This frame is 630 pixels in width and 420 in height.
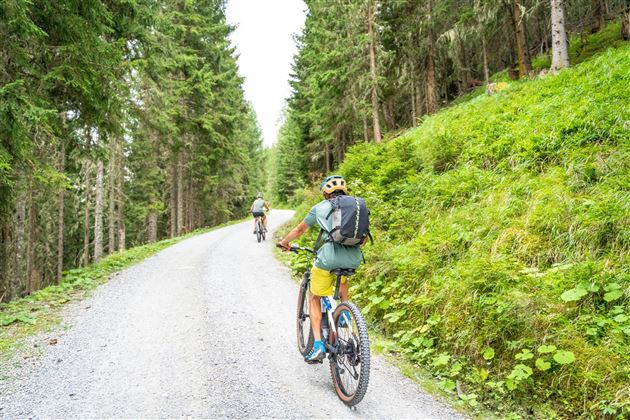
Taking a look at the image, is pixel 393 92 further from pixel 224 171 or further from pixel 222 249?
pixel 222 249

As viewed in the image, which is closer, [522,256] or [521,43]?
[522,256]

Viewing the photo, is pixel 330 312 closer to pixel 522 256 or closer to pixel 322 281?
pixel 322 281

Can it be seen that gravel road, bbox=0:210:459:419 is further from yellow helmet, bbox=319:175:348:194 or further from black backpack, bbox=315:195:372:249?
yellow helmet, bbox=319:175:348:194

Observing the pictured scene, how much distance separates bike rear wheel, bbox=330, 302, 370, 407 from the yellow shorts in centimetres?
29

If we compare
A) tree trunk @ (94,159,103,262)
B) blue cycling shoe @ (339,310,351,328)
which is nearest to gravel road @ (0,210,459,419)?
blue cycling shoe @ (339,310,351,328)

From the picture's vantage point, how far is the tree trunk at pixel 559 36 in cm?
1132

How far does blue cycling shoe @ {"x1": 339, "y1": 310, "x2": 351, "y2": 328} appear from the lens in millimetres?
3905

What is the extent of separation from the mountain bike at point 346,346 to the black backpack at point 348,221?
42 cm

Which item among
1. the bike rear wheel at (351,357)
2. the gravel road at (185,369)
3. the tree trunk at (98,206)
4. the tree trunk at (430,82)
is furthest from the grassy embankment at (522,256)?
the tree trunk at (98,206)

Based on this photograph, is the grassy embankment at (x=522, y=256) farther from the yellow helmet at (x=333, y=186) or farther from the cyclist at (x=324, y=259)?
the yellow helmet at (x=333, y=186)

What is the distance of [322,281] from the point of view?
4.32 metres

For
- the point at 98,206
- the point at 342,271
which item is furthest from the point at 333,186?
the point at 98,206

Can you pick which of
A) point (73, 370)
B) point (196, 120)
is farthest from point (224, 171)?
point (73, 370)

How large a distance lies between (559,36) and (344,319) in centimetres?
1280
